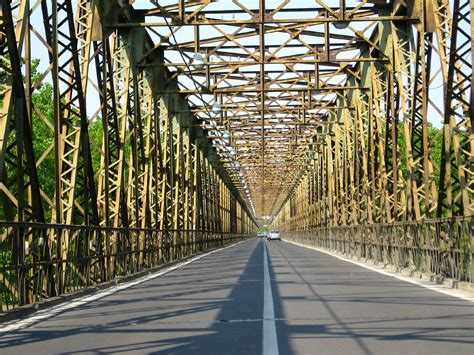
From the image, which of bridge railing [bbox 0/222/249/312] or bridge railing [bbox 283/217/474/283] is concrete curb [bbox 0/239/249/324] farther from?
bridge railing [bbox 283/217/474/283]

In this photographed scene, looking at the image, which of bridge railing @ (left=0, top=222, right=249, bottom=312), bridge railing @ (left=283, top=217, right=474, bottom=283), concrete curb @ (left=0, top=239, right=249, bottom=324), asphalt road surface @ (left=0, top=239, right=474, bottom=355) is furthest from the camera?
bridge railing @ (left=283, top=217, right=474, bottom=283)

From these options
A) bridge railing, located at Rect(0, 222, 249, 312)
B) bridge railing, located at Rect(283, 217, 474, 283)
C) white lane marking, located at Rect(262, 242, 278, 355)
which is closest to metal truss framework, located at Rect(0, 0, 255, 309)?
bridge railing, located at Rect(0, 222, 249, 312)

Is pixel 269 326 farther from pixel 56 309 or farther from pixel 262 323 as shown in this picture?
pixel 56 309

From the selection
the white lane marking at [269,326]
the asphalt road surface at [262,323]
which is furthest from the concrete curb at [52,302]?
the white lane marking at [269,326]

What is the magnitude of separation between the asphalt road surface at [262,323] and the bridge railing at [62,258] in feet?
3.29

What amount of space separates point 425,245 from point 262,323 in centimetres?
1077

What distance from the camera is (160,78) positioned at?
1419 inches

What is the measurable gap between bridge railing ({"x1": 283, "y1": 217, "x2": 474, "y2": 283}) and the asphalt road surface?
1.15m

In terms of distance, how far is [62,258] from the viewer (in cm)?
1686

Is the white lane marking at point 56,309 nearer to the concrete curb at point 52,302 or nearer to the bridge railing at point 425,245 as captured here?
the concrete curb at point 52,302

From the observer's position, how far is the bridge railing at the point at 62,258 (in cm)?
1374

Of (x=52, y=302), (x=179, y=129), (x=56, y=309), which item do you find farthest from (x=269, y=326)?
(x=179, y=129)

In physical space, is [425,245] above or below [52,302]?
above

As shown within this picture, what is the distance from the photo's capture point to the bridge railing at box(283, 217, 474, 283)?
55.7 feet
